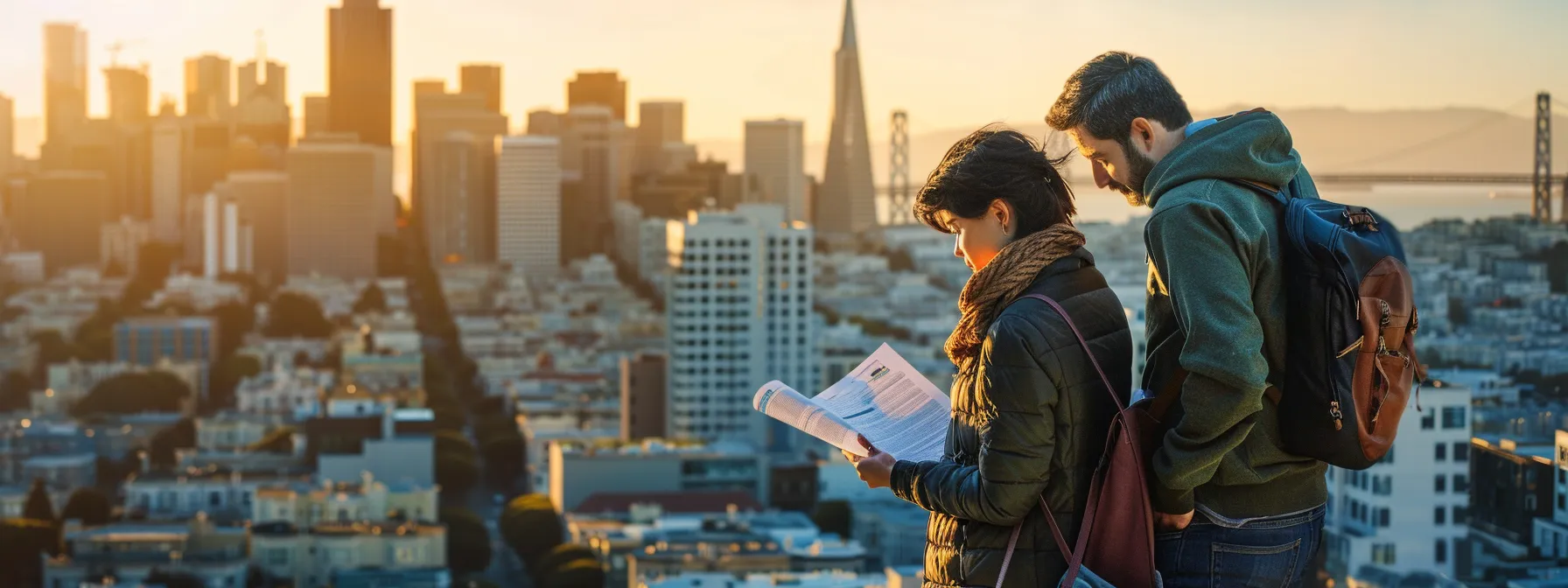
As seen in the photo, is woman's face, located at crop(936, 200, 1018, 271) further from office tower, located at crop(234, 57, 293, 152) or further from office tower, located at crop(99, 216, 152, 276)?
office tower, located at crop(234, 57, 293, 152)

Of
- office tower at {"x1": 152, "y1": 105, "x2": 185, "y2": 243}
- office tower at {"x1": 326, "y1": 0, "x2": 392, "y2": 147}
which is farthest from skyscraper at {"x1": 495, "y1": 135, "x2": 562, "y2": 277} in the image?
office tower at {"x1": 326, "y1": 0, "x2": 392, "y2": 147}

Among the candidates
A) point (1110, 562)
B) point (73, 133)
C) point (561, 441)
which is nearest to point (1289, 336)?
point (1110, 562)

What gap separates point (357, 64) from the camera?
6681cm

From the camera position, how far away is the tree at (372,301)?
40562 millimetres

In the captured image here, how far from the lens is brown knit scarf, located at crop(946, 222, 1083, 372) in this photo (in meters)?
1.66

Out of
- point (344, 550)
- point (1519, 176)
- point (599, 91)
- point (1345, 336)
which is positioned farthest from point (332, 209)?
point (1345, 336)

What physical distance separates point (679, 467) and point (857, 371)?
15467 mm

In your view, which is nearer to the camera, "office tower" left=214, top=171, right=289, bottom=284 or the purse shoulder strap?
the purse shoulder strap

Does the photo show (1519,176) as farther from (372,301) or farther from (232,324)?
(372,301)

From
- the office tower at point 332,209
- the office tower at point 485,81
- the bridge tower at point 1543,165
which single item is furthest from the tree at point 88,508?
the office tower at point 485,81

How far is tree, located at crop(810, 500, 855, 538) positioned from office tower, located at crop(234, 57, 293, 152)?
49.4 m

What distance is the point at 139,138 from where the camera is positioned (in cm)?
6062

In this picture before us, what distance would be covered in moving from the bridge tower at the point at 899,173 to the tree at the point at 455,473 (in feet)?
69.4

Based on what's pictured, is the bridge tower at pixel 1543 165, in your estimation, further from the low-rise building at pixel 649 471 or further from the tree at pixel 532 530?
the tree at pixel 532 530
